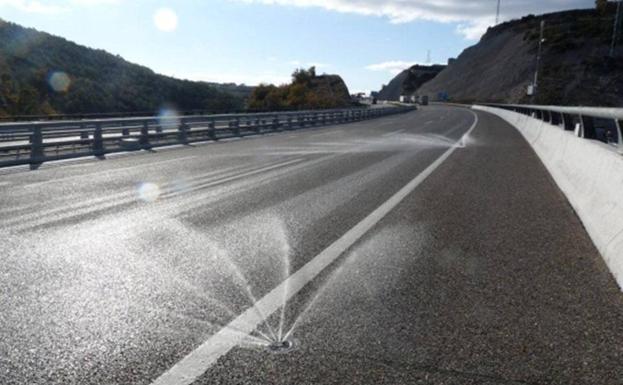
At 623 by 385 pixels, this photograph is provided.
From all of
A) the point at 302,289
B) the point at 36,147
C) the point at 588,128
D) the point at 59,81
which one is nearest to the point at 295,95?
the point at 59,81

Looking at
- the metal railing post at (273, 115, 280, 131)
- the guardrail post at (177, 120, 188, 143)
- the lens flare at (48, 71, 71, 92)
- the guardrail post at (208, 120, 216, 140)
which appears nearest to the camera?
the guardrail post at (177, 120, 188, 143)

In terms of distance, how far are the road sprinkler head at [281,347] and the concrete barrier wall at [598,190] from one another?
3008 millimetres

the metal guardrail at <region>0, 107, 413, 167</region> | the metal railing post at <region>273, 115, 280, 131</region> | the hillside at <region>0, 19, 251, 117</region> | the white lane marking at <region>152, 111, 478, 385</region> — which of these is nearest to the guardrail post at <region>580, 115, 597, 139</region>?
the white lane marking at <region>152, 111, 478, 385</region>

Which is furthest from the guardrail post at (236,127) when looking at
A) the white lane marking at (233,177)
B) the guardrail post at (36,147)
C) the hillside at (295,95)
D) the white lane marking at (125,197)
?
the hillside at (295,95)

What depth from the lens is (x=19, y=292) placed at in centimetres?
432

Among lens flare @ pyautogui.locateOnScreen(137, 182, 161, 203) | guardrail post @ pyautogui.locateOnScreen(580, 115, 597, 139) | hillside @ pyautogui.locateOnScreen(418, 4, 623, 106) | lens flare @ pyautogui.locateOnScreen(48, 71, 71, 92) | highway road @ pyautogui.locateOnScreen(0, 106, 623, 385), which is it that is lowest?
lens flare @ pyautogui.locateOnScreen(137, 182, 161, 203)

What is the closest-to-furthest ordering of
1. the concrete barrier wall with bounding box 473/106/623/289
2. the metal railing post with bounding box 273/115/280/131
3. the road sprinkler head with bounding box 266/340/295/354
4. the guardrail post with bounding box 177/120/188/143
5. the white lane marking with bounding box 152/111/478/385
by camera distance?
the white lane marking with bounding box 152/111/478/385
the road sprinkler head with bounding box 266/340/295/354
the concrete barrier wall with bounding box 473/106/623/289
the guardrail post with bounding box 177/120/188/143
the metal railing post with bounding box 273/115/280/131

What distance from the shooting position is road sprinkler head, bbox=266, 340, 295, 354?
338 centimetres

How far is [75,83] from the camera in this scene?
142875 mm

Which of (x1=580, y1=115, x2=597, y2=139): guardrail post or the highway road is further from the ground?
(x1=580, y1=115, x2=597, y2=139): guardrail post

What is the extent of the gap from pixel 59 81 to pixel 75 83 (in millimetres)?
4352

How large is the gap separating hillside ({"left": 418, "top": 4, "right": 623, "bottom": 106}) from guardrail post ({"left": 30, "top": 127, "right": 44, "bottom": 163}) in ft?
282

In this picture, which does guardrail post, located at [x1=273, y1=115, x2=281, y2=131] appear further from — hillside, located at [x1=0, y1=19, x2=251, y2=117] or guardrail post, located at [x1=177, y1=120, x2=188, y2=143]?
hillside, located at [x1=0, y1=19, x2=251, y2=117]

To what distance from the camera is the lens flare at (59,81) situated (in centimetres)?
13512
